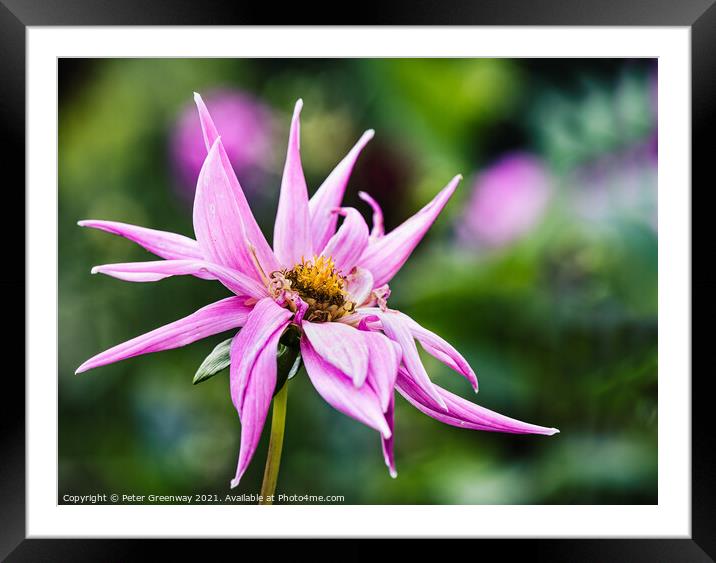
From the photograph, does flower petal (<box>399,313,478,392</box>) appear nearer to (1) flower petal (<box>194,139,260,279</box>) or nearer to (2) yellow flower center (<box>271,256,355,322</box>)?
(2) yellow flower center (<box>271,256,355,322</box>)

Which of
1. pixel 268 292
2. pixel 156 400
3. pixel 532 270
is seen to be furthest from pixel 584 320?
pixel 156 400

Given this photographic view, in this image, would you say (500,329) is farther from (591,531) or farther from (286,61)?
(286,61)

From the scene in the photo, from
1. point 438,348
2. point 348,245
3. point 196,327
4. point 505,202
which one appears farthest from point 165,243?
point 505,202

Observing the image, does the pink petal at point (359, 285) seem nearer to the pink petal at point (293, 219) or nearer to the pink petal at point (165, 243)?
the pink petal at point (293, 219)

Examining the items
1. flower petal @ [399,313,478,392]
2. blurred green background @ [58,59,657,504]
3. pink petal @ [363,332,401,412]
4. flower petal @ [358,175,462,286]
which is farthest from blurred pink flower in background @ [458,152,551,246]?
pink petal @ [363,332,401,412]

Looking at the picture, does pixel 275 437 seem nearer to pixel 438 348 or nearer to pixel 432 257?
pixel 438 348
